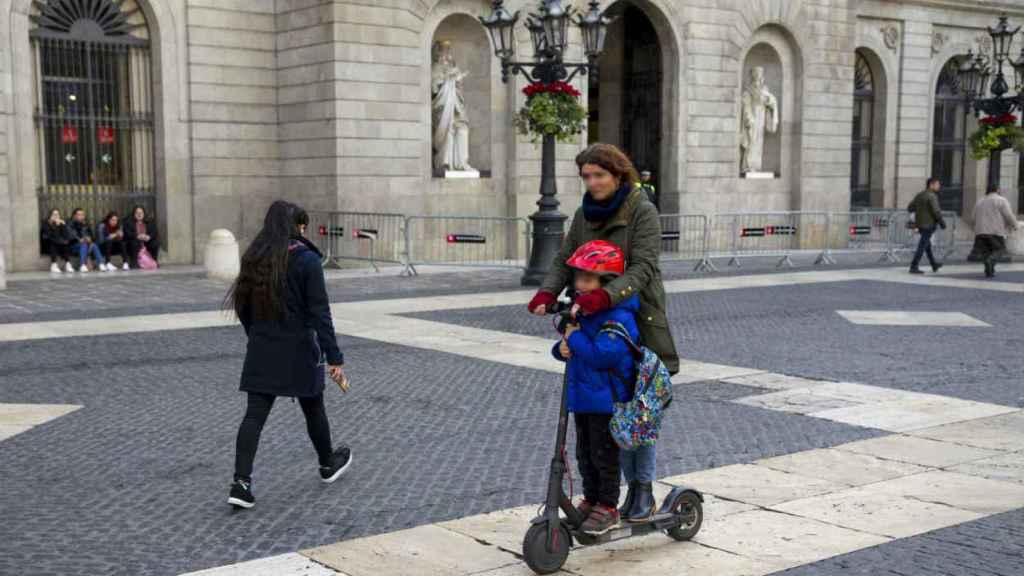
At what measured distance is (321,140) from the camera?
2262cm

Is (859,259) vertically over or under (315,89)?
under

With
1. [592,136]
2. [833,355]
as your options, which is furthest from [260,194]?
[833,355]

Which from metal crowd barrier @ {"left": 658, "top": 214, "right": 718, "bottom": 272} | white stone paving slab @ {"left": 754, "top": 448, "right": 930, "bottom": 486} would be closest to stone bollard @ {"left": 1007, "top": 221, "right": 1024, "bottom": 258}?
metal crowd barrier @ {"left": 658, "top": 214, "right": 718, "bottom": 272}

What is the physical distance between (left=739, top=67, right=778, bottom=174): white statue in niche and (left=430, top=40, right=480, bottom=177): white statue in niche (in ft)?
26.3

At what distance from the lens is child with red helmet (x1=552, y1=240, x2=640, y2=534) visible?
201 inches

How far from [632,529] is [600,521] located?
0.64 feet

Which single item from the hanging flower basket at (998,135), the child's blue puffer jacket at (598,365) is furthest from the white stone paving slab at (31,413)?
the hanging flower basket at (998,135)

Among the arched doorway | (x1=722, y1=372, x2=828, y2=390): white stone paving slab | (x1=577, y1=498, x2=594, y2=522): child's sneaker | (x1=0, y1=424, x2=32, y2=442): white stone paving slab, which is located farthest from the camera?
the arched doorway

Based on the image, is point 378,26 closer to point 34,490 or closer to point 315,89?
point 315,89

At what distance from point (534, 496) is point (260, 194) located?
60.3ft

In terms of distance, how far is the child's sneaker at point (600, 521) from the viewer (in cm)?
521

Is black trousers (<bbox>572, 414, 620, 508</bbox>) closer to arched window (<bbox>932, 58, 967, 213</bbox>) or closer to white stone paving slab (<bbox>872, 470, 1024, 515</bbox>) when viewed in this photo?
white stone paving slab (<bbox>872, 470, 1024, 515</bbox>)

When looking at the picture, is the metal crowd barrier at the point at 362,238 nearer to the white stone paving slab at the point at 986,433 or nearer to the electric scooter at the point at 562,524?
the white stone paving slab at the point at 986,433

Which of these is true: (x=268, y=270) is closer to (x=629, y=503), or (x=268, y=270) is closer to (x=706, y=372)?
(x=629, y=503)
